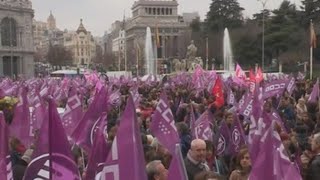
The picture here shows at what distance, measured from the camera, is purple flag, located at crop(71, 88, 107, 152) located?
7.38m

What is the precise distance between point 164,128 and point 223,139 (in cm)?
97

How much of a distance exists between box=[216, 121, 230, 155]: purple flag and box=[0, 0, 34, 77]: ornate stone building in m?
79.3

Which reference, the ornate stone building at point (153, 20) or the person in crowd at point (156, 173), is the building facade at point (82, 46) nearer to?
the ornate stone building at point (153, 20)

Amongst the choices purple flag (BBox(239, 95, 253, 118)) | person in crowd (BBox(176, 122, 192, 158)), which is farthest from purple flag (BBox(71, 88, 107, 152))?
purple flag (BBox(239, 95, 253, 118))

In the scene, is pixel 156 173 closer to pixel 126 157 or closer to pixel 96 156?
pixel 96 156

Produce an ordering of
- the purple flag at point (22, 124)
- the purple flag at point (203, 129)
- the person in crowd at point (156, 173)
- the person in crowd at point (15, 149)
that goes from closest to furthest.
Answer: the person in crowd at point (156, 173)
the person in crowd at point (15, 149)
the purple flag at point (203, 129)
the purple flag at point (22, 124)

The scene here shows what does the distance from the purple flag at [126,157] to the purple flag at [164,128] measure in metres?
3.81

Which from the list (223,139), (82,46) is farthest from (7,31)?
(82,46)

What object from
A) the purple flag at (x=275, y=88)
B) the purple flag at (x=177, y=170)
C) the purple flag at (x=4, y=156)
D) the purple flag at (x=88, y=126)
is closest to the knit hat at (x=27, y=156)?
the purple flag at (x=88, y=126)

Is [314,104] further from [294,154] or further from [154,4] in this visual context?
[154,4]

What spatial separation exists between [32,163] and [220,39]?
253 feet

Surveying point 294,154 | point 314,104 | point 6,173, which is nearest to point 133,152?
point 6,173

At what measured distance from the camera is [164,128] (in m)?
8.66

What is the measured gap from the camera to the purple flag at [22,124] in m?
9.70
